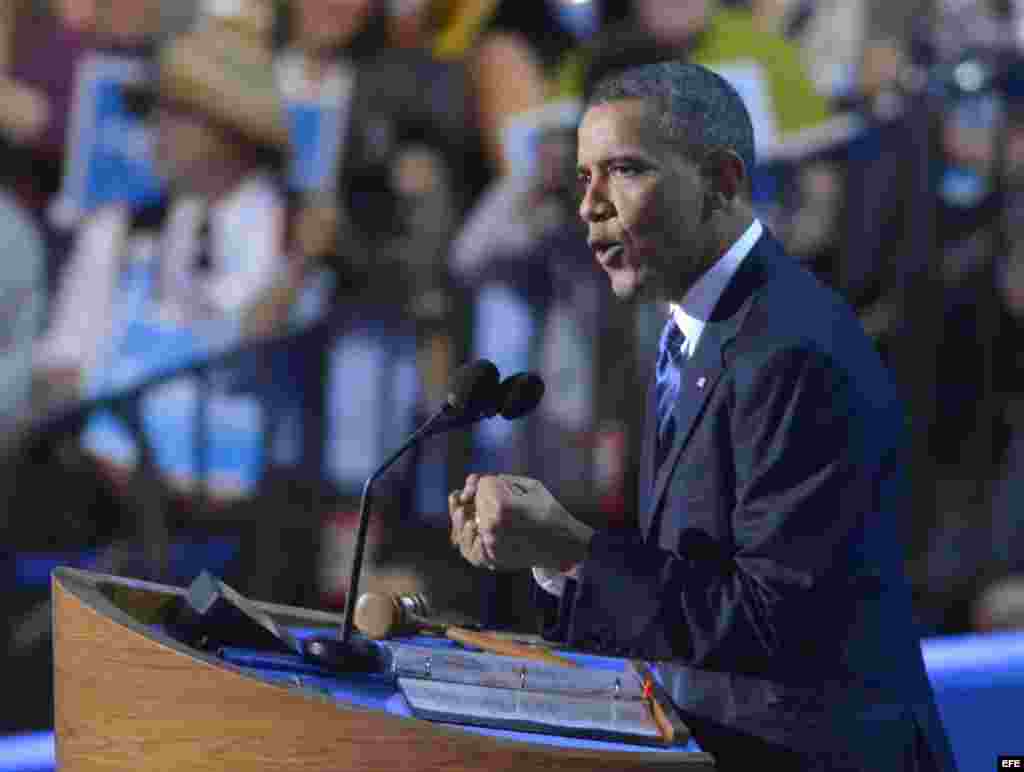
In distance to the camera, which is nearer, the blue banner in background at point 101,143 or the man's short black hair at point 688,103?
the man's short black hair at point 688,103

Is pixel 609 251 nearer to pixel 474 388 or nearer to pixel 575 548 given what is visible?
pixel 474 388

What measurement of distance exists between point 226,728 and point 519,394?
2.25 ft

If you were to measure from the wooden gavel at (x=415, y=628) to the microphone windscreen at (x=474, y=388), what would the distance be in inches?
12.9

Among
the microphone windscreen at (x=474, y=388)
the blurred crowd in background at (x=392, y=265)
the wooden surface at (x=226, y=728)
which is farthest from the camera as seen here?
the blurred crowd in background at (x=392, y=265)

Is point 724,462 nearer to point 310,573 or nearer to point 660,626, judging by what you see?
point 660,626

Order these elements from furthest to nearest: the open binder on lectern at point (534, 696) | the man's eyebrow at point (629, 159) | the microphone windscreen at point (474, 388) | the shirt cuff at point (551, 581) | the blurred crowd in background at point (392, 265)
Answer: the blurred crowd in background at point (392, 265), the shirt cuff at point (551, 581), the microphone windscreen at point (474, 388), the man's eyebrow at point (629, 159), the open binder on lectern at point (534, 696)

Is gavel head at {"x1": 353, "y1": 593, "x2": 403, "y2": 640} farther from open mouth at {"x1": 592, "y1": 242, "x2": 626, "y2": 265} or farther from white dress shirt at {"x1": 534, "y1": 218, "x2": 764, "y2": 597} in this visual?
open mouth at {"x1": 592, "y1": 242, "x2": 626, "y2": 265}

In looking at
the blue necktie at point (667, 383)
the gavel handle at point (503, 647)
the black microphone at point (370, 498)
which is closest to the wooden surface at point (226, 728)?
the black microphone at point (370, 498)

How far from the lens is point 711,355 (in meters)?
2.73

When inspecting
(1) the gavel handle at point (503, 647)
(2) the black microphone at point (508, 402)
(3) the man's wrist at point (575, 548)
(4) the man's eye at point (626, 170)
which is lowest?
(1) the gavel handle at point (503, 647)

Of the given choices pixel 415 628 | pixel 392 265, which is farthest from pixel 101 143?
pixel 415 628

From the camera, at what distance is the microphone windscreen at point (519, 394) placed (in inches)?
112

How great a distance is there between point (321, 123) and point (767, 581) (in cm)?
430

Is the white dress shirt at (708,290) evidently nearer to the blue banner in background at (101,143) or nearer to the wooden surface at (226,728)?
the wooden surface at (226,728)
